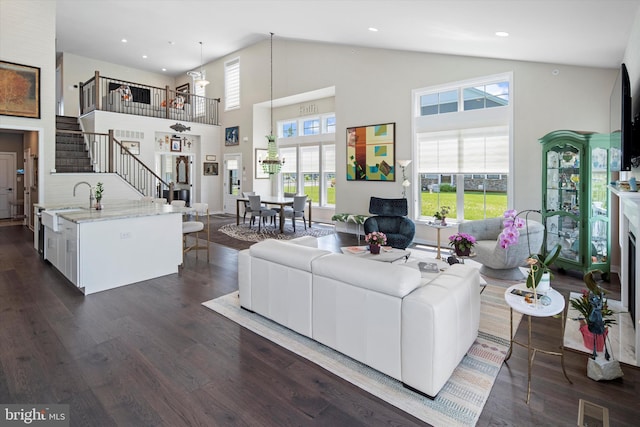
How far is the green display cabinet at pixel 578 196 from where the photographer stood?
4.48 meters

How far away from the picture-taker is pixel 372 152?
780cm

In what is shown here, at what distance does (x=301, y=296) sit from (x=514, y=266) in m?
3.39

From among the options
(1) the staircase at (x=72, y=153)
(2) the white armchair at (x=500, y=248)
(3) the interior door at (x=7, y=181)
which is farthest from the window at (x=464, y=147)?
(3) the interior door at (x=7, y=181)

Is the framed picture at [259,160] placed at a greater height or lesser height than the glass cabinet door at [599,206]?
greater

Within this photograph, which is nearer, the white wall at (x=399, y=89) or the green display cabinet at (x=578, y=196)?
the green display cabinet at (x=578, y=196)

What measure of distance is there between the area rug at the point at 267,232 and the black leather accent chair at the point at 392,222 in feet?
6.00

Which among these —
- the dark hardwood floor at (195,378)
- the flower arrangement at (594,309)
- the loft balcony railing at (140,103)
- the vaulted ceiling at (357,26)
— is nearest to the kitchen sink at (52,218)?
the dark hardwood floor at (195,378)

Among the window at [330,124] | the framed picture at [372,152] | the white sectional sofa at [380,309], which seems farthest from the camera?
the window at [330,124]

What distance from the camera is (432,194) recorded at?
7.09 meters

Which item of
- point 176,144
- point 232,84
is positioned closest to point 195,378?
point 176,144

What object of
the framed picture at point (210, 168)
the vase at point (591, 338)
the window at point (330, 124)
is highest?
the window at point (330, 124)

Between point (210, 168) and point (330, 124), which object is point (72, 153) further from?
point (330, 124)

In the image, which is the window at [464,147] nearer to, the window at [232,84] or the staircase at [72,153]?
the window at [232,84]

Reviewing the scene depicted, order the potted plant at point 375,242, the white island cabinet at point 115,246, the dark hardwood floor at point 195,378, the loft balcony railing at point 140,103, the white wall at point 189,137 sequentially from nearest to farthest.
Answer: the dark hardwood floor at point 195,378 → the white island cabinet at point 115,246 → the potted plant at point 375,242 → the white wall at point 189,137 → the loft balcony railing at point 140,103
